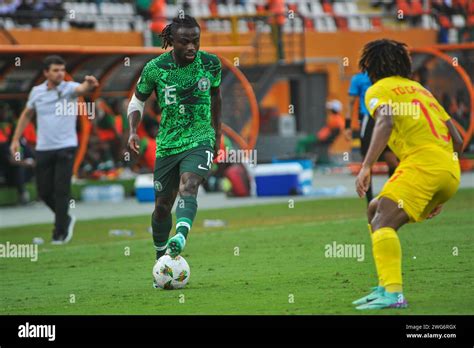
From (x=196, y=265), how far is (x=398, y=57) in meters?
4.54

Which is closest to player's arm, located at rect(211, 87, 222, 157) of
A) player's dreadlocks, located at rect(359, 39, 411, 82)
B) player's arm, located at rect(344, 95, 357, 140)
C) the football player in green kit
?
the football player in green kit

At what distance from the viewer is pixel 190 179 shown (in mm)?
10984

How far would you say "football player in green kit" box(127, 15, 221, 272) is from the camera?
11.1 meters

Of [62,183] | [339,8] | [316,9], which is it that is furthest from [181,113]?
[339,8]

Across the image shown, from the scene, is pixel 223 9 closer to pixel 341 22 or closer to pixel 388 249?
pixel 341 22

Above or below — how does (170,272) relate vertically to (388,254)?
above

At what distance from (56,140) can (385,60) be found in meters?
7.72

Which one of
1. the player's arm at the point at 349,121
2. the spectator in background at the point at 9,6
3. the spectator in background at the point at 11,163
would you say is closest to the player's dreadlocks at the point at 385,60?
the player's arm at the point at 349,121

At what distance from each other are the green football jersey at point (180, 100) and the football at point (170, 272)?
1027mm

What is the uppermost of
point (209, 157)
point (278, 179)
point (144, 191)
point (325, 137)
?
point (325, 137)

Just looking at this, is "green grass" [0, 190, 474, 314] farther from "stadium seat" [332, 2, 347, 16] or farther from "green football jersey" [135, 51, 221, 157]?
"stadium seat" [332, 2, 347, 16]

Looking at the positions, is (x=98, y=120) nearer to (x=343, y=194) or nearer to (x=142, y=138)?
(x=142, y=138)

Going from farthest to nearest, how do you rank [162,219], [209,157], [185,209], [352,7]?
[352,7], [162,219], [209,157], [185,209]
